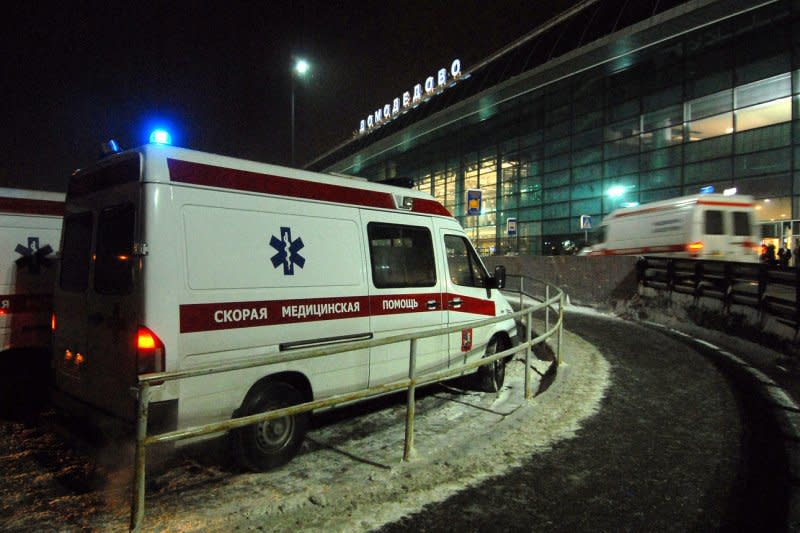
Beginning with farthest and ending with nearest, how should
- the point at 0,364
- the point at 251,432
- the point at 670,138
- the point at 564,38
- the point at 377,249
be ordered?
the point at 564,38 → the point at 670,138 → the point at 0,364 → the point at 377,249 → the point at 251,432

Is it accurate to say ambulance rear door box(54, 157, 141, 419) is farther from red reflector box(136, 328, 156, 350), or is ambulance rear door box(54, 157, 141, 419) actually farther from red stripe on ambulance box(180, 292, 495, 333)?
red stripe on ambulance box(180, 292, 495, 333)

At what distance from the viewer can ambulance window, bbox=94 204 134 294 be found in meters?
3.55

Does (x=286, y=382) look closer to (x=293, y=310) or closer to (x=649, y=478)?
(x=293, y=310)

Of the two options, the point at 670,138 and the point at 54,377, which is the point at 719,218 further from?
the point at 54,377

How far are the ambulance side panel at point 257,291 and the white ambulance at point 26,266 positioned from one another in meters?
3.25

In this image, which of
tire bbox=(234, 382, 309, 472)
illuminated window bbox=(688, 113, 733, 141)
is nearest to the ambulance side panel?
tire bbox=(234, 382, 309, 472)

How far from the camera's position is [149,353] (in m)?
3.24

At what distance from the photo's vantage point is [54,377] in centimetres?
431

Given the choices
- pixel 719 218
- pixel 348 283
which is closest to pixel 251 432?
pixel 348 283

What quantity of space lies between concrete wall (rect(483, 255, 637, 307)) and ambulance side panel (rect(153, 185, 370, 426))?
11034 millimetres

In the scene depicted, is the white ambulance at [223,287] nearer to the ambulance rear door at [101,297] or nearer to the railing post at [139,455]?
the ambulance rear door at [101,297]

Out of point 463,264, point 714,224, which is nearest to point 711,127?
point 714,224

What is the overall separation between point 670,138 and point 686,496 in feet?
77.8

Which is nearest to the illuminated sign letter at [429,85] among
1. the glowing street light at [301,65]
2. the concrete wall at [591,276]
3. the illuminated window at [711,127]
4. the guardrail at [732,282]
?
the illuminated window at [711,127]
